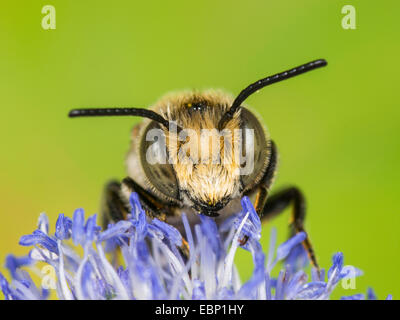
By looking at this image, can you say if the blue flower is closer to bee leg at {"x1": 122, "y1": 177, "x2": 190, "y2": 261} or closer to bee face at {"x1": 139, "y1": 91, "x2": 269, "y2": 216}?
bee leg at {"x1": 122, "y1": 177, "x2": 190, "y2": 261}

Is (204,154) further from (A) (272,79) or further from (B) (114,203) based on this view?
(B) (114,203)

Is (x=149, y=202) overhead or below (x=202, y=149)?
below

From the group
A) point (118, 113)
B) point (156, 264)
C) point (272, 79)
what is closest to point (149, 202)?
point (156, 264)

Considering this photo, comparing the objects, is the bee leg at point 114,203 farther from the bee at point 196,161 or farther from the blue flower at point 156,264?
the blue flower at point 156,264

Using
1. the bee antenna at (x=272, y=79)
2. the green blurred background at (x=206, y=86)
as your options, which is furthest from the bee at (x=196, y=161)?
the green blurred background at (x=206, y=86)

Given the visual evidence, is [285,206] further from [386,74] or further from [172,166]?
[386,74]

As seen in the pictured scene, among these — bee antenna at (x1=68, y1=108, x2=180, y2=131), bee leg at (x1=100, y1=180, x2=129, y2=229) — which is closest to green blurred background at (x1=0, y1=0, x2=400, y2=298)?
bee leg at (x1=100, y1=180, x2=129, y2=229)

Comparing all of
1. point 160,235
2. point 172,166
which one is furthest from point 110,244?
point 172,166
